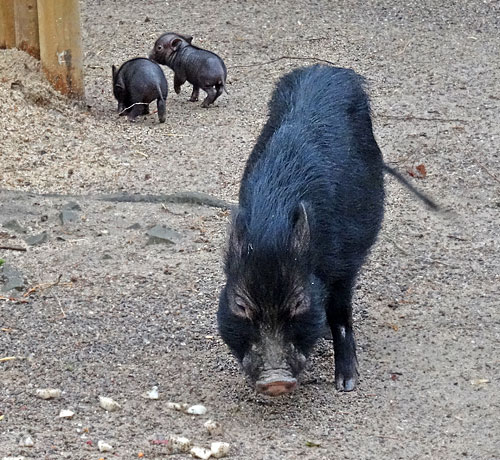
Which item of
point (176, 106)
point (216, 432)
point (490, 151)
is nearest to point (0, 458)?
point (216, 432)

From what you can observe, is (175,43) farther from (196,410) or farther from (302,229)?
(196,410)

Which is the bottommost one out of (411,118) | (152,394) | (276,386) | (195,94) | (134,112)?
(195,94)

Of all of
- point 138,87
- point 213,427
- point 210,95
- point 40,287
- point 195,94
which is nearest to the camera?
point 213,427

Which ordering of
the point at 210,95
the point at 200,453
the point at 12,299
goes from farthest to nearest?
the point at 210,95 < the point at 12,299 < the point at 200,453

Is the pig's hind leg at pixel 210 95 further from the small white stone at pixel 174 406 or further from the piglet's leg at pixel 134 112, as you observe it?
the small white stone at pixel 174 406

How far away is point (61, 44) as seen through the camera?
8.11 metres

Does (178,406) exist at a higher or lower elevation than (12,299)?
higher

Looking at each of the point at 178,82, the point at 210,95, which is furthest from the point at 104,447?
the point at 178,82

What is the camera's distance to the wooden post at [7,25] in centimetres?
827

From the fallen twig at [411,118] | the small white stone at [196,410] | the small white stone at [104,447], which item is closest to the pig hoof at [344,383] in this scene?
the small white stone at [196,410]

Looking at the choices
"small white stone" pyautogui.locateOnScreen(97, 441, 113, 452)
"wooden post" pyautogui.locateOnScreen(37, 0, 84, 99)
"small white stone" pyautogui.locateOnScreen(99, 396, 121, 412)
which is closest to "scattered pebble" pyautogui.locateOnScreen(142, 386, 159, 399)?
"small white stone" pyautogui.locateOnScreen(99, 396, 121, 412)

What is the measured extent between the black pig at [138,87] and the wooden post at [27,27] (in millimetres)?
775

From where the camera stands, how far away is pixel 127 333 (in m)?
5.05

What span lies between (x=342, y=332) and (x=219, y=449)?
104 centimetres
